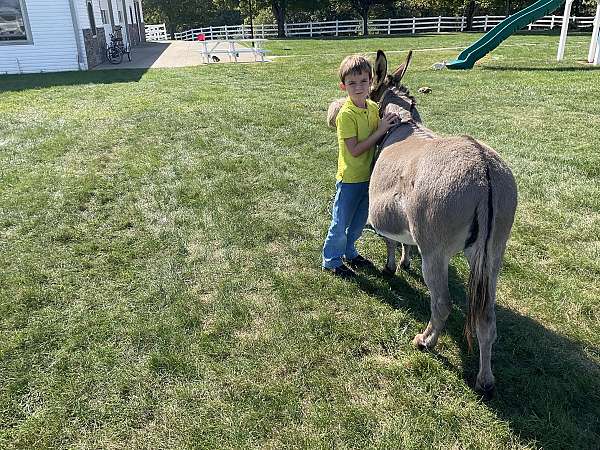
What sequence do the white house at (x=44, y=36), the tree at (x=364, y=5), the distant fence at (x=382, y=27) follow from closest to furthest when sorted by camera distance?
the white house at (x=44, y=36) → the distant fence at (x=382, y=27) → the tree at (x=364, y=5)

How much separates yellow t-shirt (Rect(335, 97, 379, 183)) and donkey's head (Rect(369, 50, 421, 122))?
123 millimetres

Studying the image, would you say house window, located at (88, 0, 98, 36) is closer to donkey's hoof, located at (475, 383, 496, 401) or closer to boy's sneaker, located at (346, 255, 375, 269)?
boy's sneaker, located at (346, 255, 375, 269)

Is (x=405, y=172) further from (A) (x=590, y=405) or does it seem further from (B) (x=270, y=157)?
(B) (x=270, y=157)

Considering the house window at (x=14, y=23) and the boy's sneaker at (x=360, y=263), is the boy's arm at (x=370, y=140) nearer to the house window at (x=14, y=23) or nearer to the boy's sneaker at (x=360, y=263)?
the boy's sneaker at (x=360, y=263)

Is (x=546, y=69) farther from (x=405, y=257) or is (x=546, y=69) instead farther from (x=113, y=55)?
(x=113, y=55)

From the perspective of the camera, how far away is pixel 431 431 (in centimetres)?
255

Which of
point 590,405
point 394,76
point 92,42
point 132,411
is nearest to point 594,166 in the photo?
point 394,76

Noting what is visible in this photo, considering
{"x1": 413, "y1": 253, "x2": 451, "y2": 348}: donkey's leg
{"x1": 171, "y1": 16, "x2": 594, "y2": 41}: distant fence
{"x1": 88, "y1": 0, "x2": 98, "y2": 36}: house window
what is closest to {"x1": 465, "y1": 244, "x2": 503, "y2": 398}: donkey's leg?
{"x1": 413, "y1": 253, "x2": 451, "y2": 348}: donkey's leg

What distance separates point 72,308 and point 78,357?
63cm

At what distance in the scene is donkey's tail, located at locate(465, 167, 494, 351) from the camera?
2387 millimetres

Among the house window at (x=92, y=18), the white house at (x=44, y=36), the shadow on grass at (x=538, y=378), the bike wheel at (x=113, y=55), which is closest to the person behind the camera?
the shadow on grass at (x=538, y=378)

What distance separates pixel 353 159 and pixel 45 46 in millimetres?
16915

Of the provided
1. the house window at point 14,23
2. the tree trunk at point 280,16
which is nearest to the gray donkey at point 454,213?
the house window at point 14,23

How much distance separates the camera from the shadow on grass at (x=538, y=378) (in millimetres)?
2523
